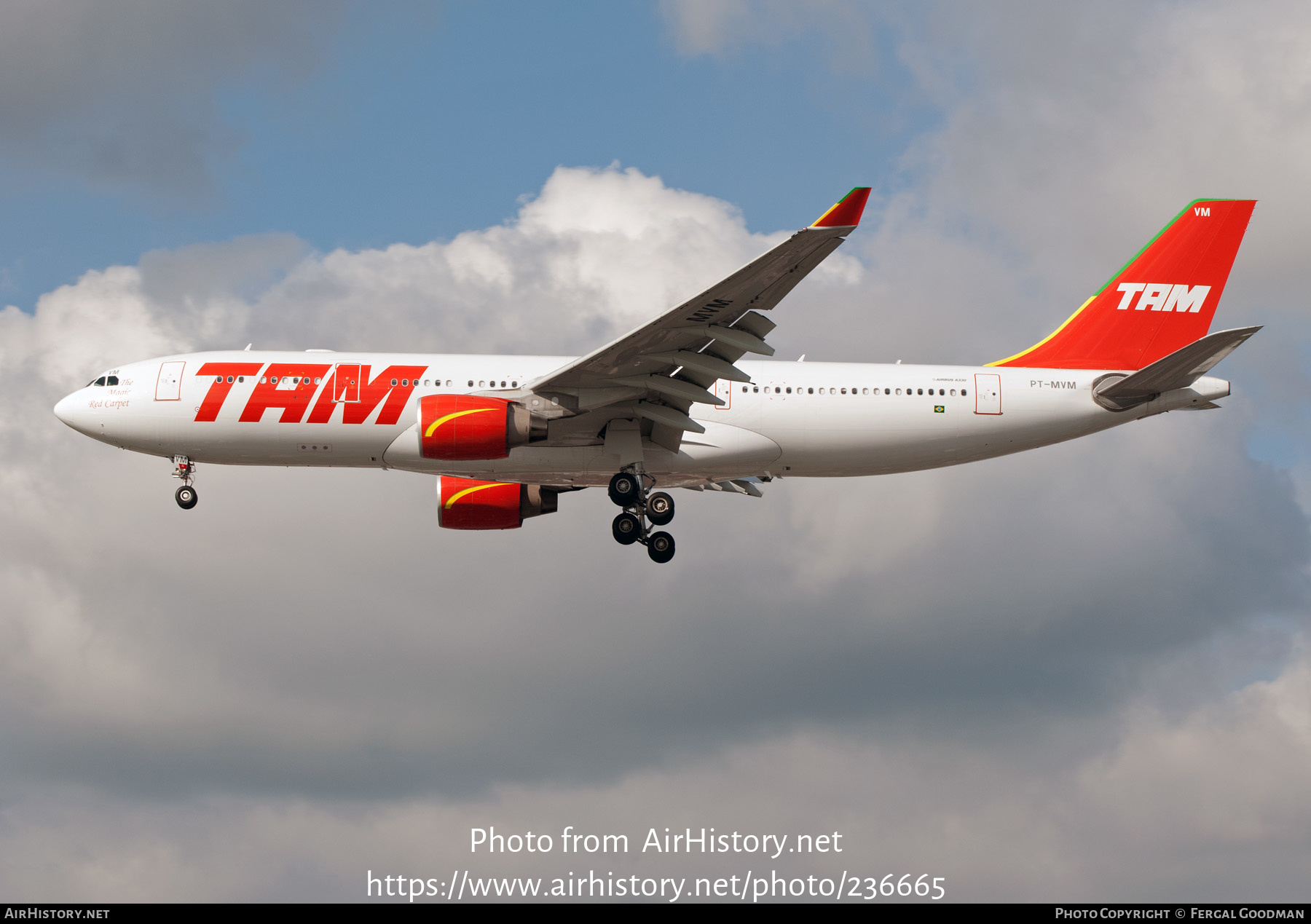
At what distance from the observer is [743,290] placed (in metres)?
30.7

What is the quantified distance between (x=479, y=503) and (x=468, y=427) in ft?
24.0

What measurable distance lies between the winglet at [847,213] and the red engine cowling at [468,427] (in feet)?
34.9

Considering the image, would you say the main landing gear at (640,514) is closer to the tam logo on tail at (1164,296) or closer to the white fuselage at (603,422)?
the white fuselage at (603,422)

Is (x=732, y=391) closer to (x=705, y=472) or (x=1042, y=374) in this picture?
(x=705, y=472)

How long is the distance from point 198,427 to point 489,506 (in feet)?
29.4

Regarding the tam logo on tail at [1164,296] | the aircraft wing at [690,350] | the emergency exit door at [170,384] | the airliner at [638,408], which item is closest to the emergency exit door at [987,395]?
the airliner at [638,408]

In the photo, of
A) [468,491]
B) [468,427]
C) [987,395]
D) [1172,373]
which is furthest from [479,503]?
[1172,373]

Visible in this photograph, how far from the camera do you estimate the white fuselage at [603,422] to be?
118ft

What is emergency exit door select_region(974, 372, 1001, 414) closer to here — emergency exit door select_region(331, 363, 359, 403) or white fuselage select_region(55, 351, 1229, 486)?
white fuselage select_region(55, 351, 1229, 486)

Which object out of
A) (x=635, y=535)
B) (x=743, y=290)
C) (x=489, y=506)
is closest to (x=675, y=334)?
(x=743, y=290)

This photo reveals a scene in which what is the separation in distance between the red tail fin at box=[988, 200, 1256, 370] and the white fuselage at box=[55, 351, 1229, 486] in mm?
1416

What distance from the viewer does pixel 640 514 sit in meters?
38.2

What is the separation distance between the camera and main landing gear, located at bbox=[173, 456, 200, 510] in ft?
121

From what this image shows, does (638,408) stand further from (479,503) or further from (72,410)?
(72,410)
